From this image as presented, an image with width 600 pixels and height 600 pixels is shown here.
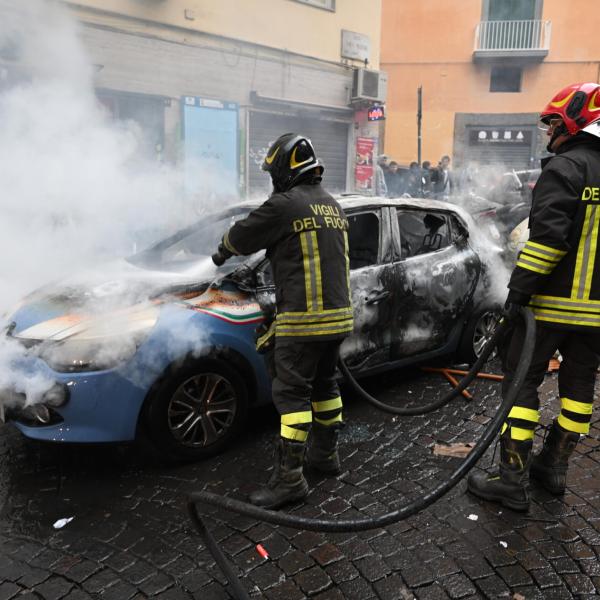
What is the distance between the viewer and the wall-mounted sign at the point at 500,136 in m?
24.1

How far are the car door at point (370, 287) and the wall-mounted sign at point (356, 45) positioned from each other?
11.4 meters

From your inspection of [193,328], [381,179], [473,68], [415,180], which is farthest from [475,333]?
[473,68]

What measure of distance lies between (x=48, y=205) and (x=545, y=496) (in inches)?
185

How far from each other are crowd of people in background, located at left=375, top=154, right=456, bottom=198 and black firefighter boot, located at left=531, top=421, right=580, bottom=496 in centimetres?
1108

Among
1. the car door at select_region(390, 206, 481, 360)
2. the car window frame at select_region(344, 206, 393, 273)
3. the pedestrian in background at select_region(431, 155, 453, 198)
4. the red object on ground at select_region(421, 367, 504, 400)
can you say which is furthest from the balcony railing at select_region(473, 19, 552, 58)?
the car window frame at select_region(344, 206, 393, 273)

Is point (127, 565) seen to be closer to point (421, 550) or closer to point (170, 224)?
point (421, 550)

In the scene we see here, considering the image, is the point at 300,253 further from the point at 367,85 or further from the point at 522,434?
the point at 367,85

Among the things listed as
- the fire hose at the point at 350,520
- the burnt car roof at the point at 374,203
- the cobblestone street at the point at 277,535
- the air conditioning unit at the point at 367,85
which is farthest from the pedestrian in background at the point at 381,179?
the fire hose at the point at 350,520

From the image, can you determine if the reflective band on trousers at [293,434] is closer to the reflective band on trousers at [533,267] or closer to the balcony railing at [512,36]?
the reflective band on trousers at [533,267]

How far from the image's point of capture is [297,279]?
291 cm

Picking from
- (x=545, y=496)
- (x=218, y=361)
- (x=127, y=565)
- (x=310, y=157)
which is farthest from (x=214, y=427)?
(x=545, y=496)

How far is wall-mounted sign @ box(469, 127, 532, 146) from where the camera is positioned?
2406cm

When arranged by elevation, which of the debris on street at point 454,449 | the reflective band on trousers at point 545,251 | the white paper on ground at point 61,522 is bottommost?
the white paper on ground at point 61,522

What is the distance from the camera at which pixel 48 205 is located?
5379mm
